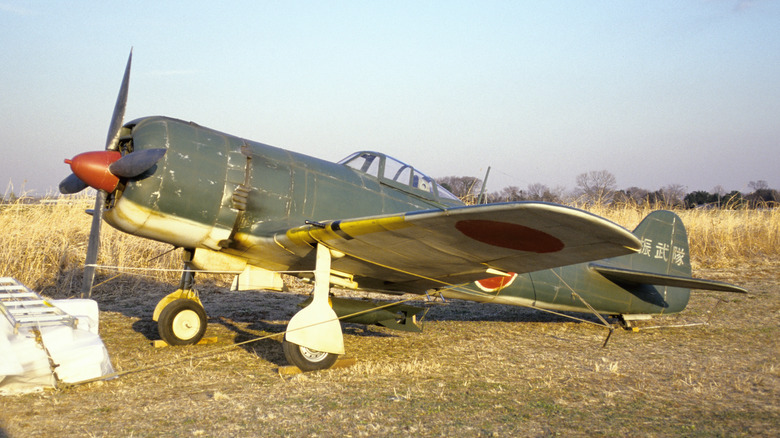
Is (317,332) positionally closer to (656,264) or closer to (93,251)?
(93,251)

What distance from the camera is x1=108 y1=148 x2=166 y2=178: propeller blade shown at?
4.18 meters

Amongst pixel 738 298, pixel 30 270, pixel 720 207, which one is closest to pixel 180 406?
pixel 30 270

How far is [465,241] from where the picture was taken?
3.72m

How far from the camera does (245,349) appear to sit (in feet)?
16.4

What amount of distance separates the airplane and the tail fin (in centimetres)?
69

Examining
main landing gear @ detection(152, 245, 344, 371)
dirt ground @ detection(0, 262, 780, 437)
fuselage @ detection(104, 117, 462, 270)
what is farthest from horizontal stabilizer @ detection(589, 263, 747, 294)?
main landing gear @ detection(152, 245, 344, 371)

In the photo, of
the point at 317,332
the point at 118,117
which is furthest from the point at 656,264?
the point at 118,117

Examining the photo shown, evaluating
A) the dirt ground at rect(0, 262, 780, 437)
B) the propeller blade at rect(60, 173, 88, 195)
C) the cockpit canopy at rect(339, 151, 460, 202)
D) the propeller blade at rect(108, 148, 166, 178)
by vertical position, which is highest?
the cockpit canopy at rect(339, 151, 460, 202)

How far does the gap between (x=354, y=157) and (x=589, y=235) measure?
3.02m

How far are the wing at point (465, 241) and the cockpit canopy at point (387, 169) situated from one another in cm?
112

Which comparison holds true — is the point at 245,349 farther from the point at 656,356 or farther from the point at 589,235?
the point at 656,356

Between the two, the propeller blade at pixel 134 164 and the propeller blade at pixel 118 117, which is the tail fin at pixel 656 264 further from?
the propeller blade at pixel 118 117

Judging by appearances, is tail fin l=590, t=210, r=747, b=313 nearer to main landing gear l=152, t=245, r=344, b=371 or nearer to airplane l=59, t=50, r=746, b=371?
airplane l=59, t=50, r=746, b=371

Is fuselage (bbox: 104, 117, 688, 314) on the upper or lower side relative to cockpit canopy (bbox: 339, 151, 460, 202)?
lower
